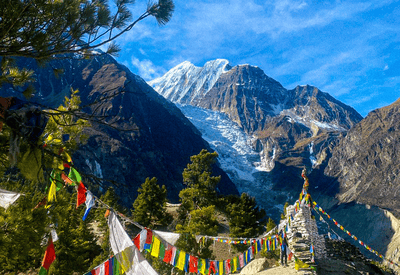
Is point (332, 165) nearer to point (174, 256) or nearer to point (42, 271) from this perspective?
point (174, 256)

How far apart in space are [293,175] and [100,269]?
470 feet

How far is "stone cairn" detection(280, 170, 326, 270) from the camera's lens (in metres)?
11.5

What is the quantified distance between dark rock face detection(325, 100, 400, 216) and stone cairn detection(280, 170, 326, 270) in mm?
81419

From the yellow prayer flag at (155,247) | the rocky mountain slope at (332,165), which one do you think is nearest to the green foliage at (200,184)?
the yellow prayer flag at (155,247)

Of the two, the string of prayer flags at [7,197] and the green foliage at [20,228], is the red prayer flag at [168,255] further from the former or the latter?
the string of prayer flags at [7,197]

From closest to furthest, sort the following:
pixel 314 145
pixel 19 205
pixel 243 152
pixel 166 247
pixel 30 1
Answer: pixel 30 1
pixel 19 205
pixel 166 247
pixel 314 145
pixel 243 152

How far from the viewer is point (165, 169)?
9312 cm

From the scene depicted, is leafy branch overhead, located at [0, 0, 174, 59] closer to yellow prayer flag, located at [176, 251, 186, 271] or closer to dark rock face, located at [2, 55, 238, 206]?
yellow prayer flag, located at [176, 251, 186, 271]

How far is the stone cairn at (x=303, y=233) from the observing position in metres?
11.5

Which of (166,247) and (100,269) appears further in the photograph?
(166,247)

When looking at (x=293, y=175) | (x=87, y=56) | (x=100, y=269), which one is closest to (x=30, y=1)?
(x=87, y=56)

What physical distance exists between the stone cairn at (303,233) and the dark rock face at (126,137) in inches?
2162

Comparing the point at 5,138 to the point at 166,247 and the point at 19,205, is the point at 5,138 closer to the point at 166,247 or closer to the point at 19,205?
the point at 19,205

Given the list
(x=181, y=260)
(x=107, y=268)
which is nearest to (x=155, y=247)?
(x=181, y=260)
